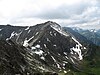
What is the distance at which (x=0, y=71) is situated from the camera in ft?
639

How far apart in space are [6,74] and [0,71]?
221 inches

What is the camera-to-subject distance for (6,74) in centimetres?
19812
